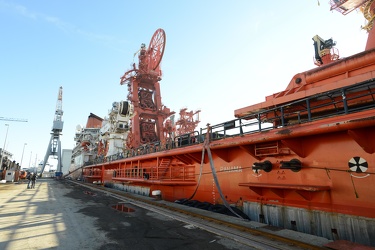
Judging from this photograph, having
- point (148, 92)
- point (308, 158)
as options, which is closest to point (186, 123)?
point (148, 92)

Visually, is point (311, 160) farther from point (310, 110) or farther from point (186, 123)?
point (186, 123)

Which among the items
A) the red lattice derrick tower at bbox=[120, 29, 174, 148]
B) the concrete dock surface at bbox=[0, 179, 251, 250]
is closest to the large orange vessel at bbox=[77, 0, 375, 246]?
the concrete dock surface at bbox=[0, 179, 251, 250]

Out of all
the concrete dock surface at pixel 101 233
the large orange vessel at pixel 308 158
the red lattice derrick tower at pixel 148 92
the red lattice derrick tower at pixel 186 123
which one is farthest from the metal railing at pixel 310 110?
the red lattice derrick tower at pixel 186 123

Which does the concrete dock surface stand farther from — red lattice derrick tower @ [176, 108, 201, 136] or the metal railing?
red lattice derrick tower @ [176, 108, 201, 136]

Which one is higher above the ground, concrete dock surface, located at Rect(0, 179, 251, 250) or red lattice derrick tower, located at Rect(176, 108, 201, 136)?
red lattice derrick tower, located at Rect(176, 108, 201, 136)

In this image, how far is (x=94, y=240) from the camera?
625cm

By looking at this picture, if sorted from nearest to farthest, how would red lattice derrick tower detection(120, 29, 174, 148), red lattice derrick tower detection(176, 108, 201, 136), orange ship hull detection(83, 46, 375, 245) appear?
orange ship hull detection(83, 46, 375, 245) < red lattice derrick tower detection(120, 29, 174, 148) < red lattice derrick tower detection(176, 108, 201, 136)

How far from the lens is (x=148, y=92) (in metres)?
34.2

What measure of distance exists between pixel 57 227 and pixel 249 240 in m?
6.59

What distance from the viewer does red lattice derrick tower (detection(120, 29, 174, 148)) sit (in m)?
31.9

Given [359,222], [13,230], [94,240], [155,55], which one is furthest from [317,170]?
[155,55]

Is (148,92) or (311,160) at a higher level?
(148,92)

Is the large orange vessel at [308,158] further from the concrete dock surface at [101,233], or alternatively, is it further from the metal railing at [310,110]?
the concrete dock surface at [101,233]

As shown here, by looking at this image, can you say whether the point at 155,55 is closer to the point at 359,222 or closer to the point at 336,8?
the point at 336,8
